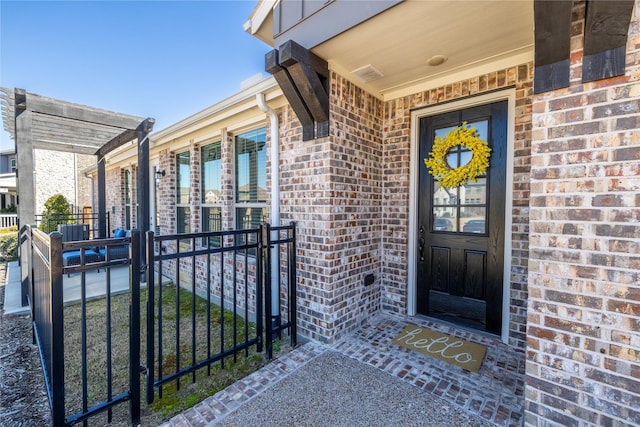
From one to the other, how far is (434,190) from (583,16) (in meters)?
1.91

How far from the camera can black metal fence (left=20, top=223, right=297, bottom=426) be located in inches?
64.1

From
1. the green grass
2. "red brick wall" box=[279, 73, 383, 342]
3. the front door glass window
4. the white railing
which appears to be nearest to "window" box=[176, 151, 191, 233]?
the green grass

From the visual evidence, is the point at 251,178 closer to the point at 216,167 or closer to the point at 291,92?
the point at 216,167

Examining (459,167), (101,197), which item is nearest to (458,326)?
(459,167)

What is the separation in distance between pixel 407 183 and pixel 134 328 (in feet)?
9.89

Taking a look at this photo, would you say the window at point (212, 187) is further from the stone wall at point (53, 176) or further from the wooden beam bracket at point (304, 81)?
the stone wall at point (53, 176)

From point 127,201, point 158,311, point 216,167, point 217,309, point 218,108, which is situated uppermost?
point 218,108

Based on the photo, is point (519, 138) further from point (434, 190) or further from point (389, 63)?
point (389, 63)

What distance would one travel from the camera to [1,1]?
3533mm

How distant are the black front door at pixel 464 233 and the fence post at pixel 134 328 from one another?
2.90m

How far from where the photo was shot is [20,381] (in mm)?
2299

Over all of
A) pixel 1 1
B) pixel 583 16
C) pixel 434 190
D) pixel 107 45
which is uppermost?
pixel 107 45

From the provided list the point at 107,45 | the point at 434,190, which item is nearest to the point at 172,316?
the point at 434,190

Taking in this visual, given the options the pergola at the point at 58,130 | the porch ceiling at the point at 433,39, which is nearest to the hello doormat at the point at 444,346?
the porch ceiling at the point at 433,39
